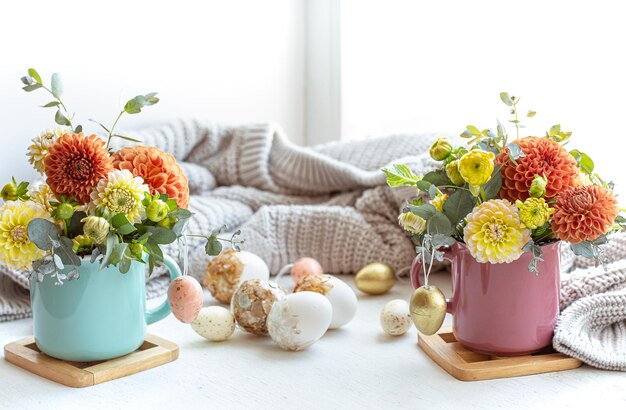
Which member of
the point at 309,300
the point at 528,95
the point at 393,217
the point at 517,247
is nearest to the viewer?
the point at 517,247

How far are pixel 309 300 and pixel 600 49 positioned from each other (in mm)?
663

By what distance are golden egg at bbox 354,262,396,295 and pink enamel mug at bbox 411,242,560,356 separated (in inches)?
10.5

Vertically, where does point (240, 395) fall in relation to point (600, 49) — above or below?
below

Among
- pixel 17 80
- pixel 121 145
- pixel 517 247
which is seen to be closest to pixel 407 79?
pixel 121 145

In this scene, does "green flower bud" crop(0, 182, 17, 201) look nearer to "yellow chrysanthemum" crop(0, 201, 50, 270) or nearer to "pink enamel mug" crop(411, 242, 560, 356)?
"yellow chrysanthemum" crop(0, 201, 50, 270)

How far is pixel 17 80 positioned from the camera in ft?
3.83

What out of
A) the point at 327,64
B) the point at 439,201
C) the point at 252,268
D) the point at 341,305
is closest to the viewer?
the point at 439,201

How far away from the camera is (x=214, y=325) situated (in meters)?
0.86

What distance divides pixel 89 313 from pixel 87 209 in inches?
4.3

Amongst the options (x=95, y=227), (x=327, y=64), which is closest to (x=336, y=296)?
(x=95, y=227)

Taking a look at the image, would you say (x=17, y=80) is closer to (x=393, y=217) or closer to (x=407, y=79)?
(x=393, y=217)

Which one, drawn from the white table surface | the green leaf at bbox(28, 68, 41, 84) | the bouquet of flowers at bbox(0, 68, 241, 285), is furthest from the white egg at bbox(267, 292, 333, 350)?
the green leaf at bbox(28, 68, 41, 84)

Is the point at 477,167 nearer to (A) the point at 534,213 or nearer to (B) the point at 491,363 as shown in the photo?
(A) the point at 534,213

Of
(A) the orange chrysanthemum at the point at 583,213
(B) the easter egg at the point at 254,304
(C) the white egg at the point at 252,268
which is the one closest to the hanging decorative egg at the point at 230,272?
(C) the white egg at the point at 252,268
